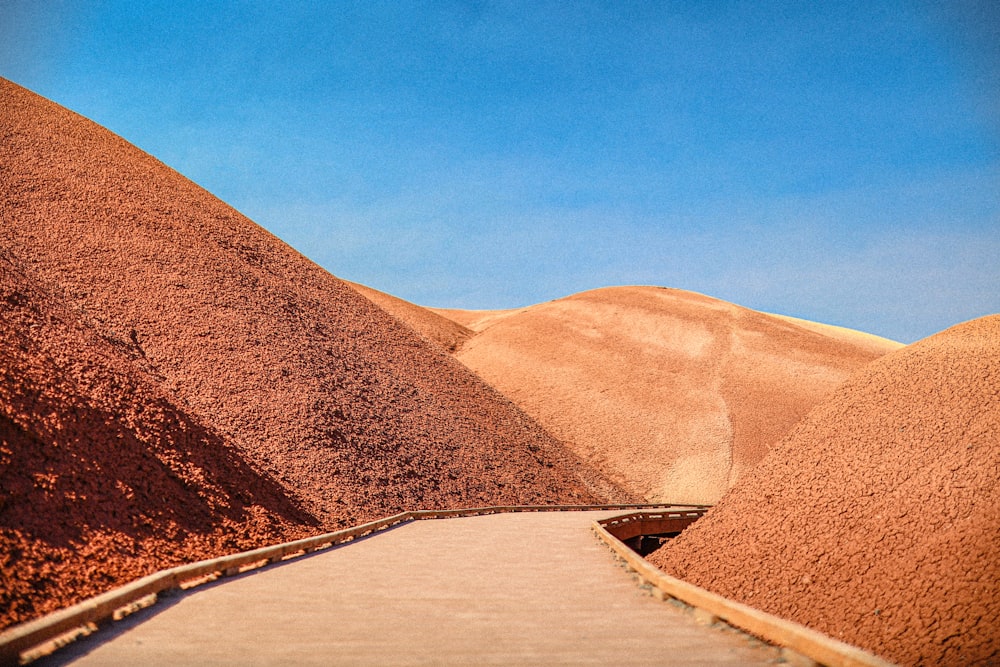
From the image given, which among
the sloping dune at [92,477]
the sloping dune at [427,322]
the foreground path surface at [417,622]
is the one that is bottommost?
the foreground path surface at [417,622]

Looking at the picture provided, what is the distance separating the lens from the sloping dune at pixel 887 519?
730cm

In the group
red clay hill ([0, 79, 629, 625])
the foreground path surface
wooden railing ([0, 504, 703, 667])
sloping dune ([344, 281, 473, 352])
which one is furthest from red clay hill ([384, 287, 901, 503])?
the foreground path surface

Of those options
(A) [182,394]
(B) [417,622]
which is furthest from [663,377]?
(B) [417,622]

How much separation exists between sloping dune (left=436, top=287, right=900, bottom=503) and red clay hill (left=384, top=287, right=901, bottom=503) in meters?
0.08

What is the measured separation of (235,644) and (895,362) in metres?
10.5

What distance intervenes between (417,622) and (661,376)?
51375 mm

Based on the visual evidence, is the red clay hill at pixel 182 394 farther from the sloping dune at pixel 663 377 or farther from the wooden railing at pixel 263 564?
the sloping dune at pixel 663 377

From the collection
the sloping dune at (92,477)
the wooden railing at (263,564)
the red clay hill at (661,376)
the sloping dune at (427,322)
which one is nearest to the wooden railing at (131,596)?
the wooden railing at (263,564)

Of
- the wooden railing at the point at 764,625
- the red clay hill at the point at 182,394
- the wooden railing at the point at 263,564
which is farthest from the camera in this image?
the red clay hill at the point at 182,394

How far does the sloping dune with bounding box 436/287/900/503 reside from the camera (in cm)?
→ 4884

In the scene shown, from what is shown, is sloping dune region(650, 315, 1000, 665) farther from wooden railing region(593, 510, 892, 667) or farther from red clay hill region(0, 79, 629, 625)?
red clay hill region(0, 79, 629, 625)

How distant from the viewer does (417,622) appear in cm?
725

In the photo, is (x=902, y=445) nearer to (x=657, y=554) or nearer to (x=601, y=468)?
(x=657, y=554)

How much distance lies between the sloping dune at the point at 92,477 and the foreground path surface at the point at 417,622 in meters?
1.58
